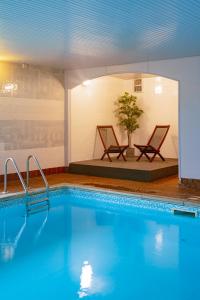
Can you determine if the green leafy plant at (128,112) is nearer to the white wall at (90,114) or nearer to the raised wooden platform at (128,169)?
the white wall at (90,114)

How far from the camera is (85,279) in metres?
3.51

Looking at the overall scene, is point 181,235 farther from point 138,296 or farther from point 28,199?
point 28,199

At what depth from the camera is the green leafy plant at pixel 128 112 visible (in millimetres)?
10634

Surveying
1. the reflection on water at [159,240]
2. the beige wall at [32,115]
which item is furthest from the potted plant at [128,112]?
the reflection on water at [159,240]

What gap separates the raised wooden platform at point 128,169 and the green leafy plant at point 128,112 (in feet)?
6.04

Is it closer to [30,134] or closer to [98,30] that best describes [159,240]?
[98,30]

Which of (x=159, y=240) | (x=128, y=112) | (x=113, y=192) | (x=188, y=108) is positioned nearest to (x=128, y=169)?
(x=113, y=192)

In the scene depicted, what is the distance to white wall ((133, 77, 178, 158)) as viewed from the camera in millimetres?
10320

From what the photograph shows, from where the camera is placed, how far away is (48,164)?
873 centimetres

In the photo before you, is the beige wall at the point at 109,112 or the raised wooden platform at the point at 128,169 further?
the beige wall at the point at 109,112

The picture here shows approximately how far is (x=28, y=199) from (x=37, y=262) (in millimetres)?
2309

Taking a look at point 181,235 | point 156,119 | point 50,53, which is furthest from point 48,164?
point 181,235

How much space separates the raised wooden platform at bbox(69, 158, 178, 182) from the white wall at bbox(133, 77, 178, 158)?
1.52 meters

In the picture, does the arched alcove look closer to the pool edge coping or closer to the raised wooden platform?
the raised wooden platform
